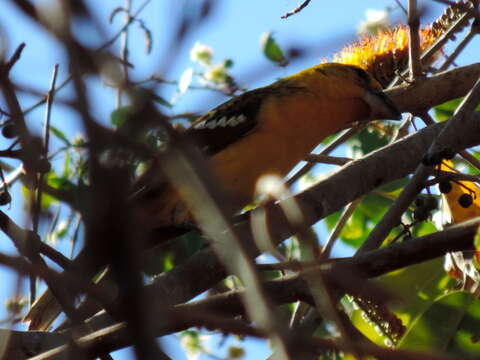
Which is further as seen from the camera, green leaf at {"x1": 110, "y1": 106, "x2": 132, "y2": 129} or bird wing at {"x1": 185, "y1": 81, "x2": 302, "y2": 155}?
bird wing at {"x1": 185, "y1": 81, "x2": 302, "y2": 155}

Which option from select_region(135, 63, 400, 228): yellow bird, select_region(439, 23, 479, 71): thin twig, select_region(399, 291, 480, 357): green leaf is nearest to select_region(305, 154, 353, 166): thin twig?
select_region(135, 63, 400, 228): yellow bird

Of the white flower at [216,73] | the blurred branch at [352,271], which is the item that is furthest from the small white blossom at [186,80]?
the blurred branch at [352,271]

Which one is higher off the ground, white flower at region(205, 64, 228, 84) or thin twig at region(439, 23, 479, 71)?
white flower at region(205, 64, 228, 84)

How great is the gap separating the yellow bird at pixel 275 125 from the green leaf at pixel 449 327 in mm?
1441

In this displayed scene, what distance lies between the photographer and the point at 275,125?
13.5ft

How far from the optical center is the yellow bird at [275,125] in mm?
3963

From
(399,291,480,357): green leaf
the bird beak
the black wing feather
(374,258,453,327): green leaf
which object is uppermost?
the black wing feather

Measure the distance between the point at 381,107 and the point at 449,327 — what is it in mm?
1735

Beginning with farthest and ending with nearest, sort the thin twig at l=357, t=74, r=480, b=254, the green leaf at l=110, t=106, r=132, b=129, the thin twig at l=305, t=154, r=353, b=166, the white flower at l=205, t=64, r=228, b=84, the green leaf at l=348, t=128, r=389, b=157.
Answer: the green leaf at l=348, t=128, r=389, b=157
the white flower at l=205, t=64, r=228, b=84
the thin twig at l=305, t=154, r=353, b=166
the thin twig at l=357, t=74, r=480, b=254
the green leaf at l=110, t=106, r=132, b=129

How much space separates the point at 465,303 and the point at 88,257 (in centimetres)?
210

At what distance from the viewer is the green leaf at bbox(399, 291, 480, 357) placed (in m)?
2.56

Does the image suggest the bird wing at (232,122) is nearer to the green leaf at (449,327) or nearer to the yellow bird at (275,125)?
the yellow bird at (275,125)

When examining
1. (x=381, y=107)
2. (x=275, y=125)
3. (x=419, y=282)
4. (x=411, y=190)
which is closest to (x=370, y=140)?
(x=381, y=107)

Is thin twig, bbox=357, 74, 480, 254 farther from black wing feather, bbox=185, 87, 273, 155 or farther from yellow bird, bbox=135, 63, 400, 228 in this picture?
black wing feather, bbox=185, 87, 273, 155
